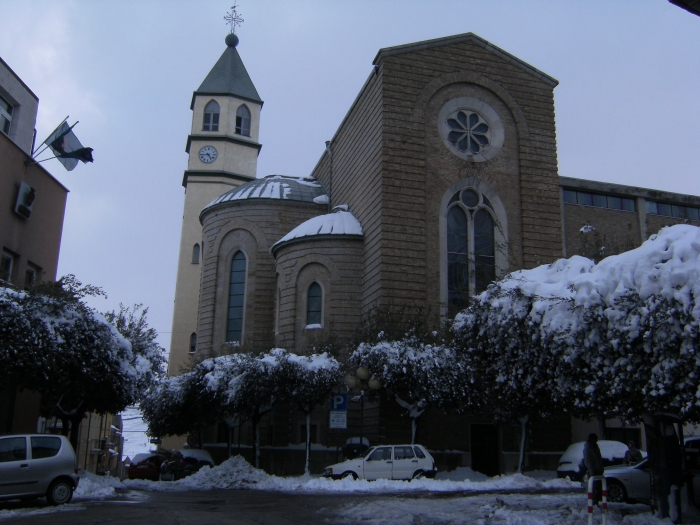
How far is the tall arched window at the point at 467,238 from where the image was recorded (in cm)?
2938

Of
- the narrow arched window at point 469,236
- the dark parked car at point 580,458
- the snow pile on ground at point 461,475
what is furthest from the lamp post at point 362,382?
the dark parked car at point 580,458

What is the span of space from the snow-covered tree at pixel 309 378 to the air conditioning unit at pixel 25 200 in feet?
30.7

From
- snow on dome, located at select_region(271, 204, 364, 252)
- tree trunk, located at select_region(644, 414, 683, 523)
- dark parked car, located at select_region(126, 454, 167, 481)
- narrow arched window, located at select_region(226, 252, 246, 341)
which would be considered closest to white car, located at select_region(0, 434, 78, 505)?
tree trunk, located at select_region(644, 414, 683, 523)

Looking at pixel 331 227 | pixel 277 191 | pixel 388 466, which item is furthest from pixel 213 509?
pixel 277 191

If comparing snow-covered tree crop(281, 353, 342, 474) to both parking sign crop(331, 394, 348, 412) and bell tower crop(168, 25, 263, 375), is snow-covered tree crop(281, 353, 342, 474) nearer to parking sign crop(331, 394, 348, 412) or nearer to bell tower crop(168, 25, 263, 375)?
parking sign crop(331, 394, 348, 412)

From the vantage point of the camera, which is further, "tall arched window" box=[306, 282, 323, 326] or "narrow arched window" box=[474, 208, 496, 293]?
"tall arched window" box=[306, 282, 323, 326]

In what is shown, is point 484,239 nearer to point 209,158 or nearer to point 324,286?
point 324,286

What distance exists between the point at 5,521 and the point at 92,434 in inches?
1643

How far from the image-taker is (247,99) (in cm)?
5069

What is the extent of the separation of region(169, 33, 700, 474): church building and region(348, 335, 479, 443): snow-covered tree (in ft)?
8.35

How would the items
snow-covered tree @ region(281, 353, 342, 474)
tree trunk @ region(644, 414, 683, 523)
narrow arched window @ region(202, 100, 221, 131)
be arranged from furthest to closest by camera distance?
narrow arched window @ region(202, 100, 221, 131), snow-covered tree @ region(281, 353, 342, 474), tree trunk @ region(644, 414, 683, 523)

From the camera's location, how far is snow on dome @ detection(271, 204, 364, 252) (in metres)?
31.1

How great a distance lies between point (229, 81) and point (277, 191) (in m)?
17.6

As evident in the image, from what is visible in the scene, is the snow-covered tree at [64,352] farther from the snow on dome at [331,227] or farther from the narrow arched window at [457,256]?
the narrow arched window at [457,256]
